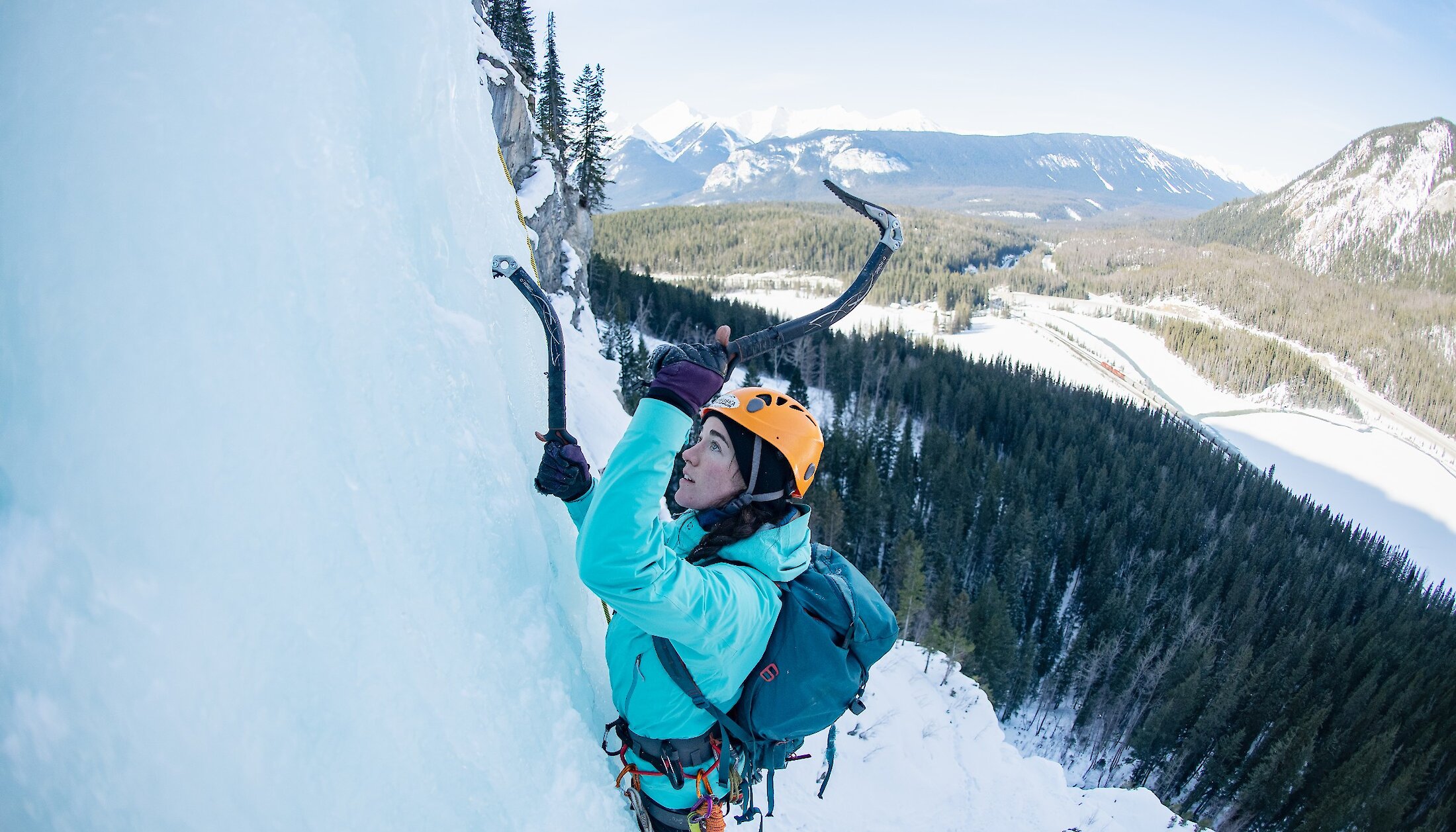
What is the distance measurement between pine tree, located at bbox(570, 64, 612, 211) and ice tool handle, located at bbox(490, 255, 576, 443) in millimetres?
36117

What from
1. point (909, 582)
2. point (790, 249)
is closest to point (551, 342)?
point (909, 582)

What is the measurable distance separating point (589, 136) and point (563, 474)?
134ft

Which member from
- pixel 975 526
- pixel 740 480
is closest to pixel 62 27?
pixel 740 480

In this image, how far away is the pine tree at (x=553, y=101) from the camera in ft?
125

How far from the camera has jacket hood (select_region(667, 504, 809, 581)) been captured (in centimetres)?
273

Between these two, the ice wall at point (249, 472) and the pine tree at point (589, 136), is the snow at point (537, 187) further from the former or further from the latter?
the ice wall at point (249, 472)

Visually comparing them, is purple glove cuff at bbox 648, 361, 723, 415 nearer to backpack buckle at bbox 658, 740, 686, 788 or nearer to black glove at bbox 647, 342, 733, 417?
black glove at bbox 647, 342, 733, 417

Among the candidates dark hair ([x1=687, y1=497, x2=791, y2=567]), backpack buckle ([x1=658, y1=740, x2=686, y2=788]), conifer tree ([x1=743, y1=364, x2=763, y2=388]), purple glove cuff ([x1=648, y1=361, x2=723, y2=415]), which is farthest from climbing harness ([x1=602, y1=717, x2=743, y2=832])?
conifer tree ([x1=743, y1=364, x2=763, y2=388])

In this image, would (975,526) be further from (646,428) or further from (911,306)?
(911,306)

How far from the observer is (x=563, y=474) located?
3211mm

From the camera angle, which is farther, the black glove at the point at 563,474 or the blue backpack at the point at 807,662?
the black glove at the point at 563,474

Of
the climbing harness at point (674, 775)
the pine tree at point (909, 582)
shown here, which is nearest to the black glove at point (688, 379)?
the climbing harness at point (674, 775)

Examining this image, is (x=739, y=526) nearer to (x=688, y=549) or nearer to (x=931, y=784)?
(x=688, y=549)

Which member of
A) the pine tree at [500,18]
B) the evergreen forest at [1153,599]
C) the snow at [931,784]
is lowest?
the evergreen forest at [1153,599]
